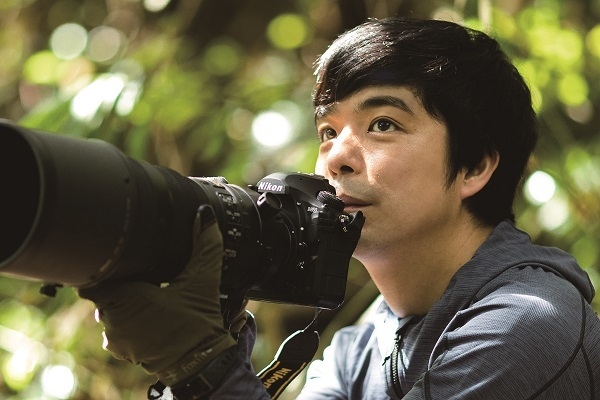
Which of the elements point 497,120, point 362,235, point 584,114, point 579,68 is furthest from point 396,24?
point 584,114

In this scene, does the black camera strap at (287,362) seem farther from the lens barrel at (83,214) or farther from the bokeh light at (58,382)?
the bokeh light at (58,382)

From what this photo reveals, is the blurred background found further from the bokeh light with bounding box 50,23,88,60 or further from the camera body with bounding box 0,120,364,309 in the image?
the camera body with bounding box 0,120,364,309

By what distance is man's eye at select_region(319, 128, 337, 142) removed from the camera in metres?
1.44

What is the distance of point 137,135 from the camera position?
221 centimetres

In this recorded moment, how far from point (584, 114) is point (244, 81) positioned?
3.41ft

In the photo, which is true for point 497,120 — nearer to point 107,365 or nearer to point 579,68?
point 579,68

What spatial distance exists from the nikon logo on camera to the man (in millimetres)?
141

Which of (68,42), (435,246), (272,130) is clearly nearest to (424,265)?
(435,246)

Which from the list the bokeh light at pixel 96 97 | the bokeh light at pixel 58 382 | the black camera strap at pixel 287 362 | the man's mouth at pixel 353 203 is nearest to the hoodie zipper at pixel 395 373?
the black camera strap at pixel 287 362

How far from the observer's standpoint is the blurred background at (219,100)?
210 cm

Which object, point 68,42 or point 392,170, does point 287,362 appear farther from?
point 68,42

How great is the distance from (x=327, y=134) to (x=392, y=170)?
18cm

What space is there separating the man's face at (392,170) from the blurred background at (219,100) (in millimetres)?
634

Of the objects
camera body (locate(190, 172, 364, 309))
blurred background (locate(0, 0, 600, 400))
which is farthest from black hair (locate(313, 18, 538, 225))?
blurred background (locate(0, 0, 600, 400))
